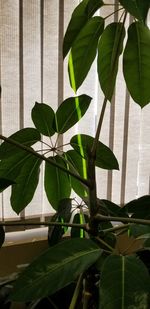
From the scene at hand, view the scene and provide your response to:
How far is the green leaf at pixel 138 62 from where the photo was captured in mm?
699

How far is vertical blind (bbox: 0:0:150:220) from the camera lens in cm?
111

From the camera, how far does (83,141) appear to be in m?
0.81

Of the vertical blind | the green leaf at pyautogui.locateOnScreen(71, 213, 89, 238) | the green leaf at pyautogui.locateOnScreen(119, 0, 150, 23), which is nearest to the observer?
the green leaf at pyautogui.locateOnScreen(119, 0, 150, 23)

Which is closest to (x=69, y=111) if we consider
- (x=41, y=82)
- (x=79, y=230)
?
(x=79, y=230)

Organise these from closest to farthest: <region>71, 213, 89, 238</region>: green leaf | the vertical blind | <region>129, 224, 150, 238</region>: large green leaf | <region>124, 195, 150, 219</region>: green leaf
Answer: <region>129, 224, 150, 238</region>: large green leaf → <region>124, 195, 150, 219</region>: green leaf → <region>71, 213, 89, 238</region>: green leaf → the vertical blind

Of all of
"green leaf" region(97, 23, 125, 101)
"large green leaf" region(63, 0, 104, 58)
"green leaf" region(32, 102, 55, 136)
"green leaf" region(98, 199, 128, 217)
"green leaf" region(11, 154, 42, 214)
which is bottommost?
"green leaf" region(98, 199, 128, 217)

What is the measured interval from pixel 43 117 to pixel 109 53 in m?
0.21

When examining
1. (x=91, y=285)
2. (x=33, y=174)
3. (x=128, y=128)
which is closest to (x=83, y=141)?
(x=33, y=174)

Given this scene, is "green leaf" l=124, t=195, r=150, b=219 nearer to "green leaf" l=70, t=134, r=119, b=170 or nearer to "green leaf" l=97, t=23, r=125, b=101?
"green leaf" l=70, t=134, r=119, b=170

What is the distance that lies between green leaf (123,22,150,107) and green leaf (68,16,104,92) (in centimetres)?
8

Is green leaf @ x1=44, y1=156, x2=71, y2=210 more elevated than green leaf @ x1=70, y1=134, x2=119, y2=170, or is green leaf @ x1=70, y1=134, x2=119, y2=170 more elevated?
green leaf @ x1=70, y1=134, x2=119, y2=170

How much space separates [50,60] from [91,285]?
0.79 meters

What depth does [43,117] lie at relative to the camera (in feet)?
2.62

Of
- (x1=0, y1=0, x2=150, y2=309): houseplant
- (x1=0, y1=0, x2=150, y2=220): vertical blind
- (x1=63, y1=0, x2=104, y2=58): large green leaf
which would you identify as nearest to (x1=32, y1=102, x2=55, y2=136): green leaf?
(x1=0, y1=0, x2=150, y2=309): houseplant
